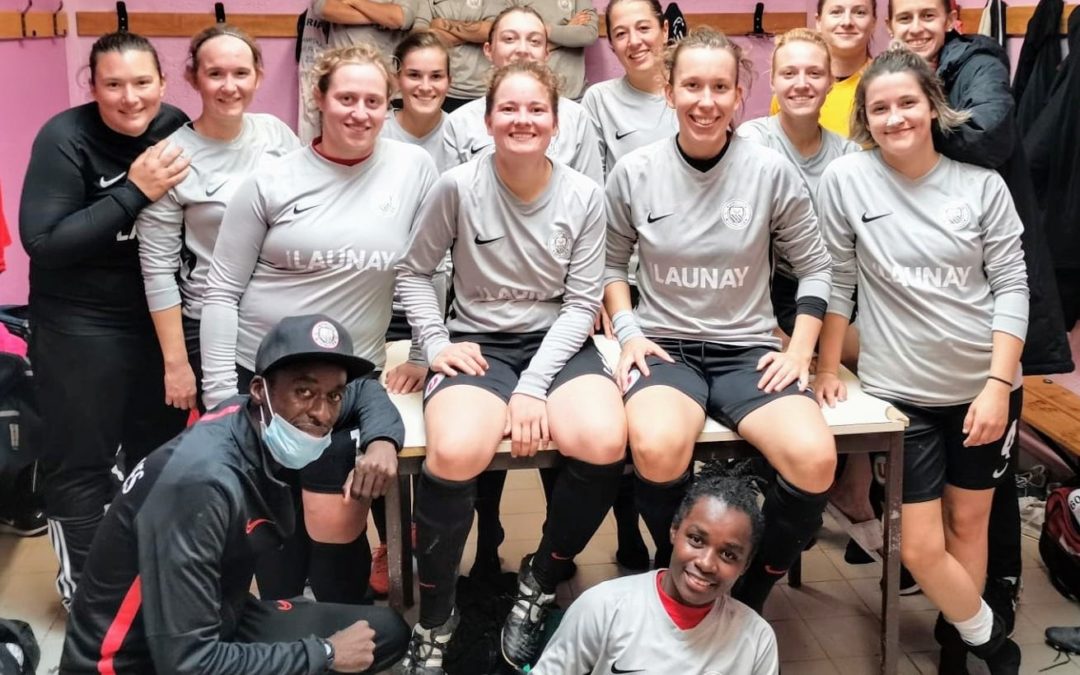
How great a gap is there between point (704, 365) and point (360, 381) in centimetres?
77

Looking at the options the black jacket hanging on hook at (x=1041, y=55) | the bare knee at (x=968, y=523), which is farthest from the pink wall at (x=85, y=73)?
the bare knee at (x=968, y=523)

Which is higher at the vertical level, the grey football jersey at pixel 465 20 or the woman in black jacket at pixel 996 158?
the grey football jersey at pixel 465 20

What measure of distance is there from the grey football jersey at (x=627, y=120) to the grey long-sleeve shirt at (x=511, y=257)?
0.56 metres

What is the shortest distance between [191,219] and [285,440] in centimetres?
87

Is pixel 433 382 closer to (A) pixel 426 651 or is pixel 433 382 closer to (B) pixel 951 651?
(A) pixel 426 651

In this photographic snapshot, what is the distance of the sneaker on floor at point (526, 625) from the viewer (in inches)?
95.3

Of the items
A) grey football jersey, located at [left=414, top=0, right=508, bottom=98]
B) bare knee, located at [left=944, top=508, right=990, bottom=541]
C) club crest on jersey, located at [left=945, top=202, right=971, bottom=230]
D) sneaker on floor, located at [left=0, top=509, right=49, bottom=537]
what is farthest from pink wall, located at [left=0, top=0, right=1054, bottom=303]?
bare knee, located at [left=944, top=508, right=990, bottom=541]

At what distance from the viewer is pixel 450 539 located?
2.29 meters

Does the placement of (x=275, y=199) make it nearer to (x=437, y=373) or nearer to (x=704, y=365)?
(x=437, y=373)

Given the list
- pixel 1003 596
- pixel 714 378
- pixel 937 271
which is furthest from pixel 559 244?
pixel 1003 596

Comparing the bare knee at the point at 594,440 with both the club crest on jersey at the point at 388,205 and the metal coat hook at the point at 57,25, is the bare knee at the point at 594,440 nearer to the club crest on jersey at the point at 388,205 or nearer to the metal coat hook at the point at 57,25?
the club crest on jersey at the point at 388,205

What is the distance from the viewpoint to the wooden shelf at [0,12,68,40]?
3630 mm

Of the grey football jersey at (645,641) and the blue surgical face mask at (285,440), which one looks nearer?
the blue surgical face mask at (285,440)

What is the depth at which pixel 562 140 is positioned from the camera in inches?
111
